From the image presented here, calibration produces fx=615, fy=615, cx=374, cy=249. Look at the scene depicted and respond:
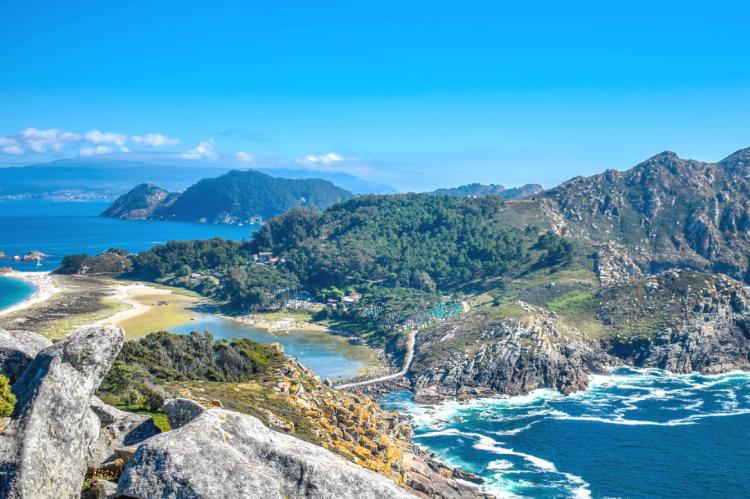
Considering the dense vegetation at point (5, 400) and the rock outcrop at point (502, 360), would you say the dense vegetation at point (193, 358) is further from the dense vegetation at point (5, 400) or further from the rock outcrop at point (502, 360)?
the rock outcrop at point (502, 360)

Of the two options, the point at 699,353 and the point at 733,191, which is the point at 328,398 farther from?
the point at 733,191

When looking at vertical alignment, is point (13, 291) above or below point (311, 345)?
above

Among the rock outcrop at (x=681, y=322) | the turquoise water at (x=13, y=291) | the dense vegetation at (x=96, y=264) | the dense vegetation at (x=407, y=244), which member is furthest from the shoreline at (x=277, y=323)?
the dense vegetation at (x=96, y=264)

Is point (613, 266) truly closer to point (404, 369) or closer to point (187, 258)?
point (404, 369)

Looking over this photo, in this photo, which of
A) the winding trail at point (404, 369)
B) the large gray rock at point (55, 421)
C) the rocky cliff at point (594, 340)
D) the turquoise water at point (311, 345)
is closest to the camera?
the large gray rock at point (55, 421)

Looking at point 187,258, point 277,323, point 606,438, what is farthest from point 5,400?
point 187,258

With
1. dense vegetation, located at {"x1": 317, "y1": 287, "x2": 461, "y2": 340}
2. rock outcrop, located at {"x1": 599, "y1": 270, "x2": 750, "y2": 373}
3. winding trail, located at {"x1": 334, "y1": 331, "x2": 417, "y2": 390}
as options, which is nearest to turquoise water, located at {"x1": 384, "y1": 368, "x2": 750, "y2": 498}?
winding trail, located at {"x1": 334, "y1": 331, "x2": 417, "y2": 390}

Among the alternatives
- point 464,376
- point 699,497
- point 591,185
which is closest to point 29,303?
point 464,376
